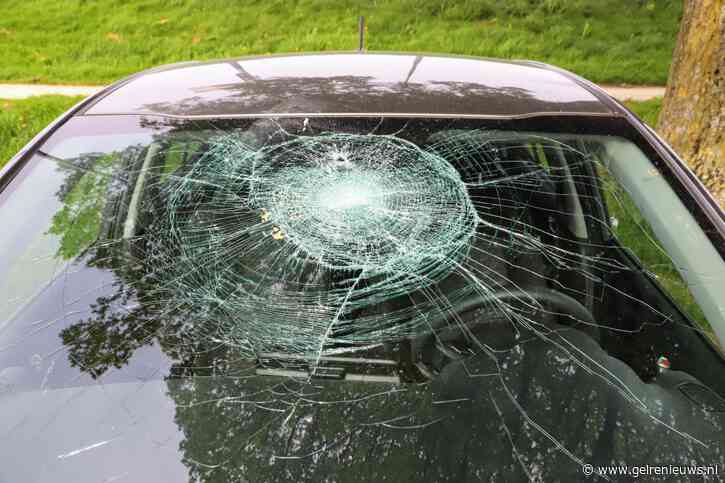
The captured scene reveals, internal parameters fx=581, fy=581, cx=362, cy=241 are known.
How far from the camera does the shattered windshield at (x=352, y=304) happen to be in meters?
1.04

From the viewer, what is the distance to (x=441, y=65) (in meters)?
2.14

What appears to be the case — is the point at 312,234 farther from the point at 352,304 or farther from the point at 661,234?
the point at 661,234

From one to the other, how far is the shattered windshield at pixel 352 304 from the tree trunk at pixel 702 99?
7.01 ft

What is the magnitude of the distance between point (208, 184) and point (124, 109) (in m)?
0.45

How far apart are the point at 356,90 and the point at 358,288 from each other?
2.63ft

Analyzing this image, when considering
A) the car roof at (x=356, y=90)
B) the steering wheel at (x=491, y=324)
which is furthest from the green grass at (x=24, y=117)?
the steering wheel at (x=491, y=324)

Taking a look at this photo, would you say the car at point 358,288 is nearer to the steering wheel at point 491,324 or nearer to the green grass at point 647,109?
the steering wheel at point 491,324

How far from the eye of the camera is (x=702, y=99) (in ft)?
11.4

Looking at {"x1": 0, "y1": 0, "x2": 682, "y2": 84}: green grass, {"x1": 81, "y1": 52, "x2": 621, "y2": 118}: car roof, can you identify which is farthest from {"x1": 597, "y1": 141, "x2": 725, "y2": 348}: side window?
{"x1": 0, "y1": 0, "x2": 682, "y2": 84}: green grass

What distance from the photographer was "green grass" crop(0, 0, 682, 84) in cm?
675

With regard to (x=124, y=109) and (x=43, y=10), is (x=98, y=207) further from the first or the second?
A: (x=43, y=10)

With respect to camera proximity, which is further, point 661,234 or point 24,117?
point 24,117

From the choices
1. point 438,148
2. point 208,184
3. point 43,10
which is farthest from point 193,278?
point 43,10

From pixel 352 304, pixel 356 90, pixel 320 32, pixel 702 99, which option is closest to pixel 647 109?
pixel 702 99
